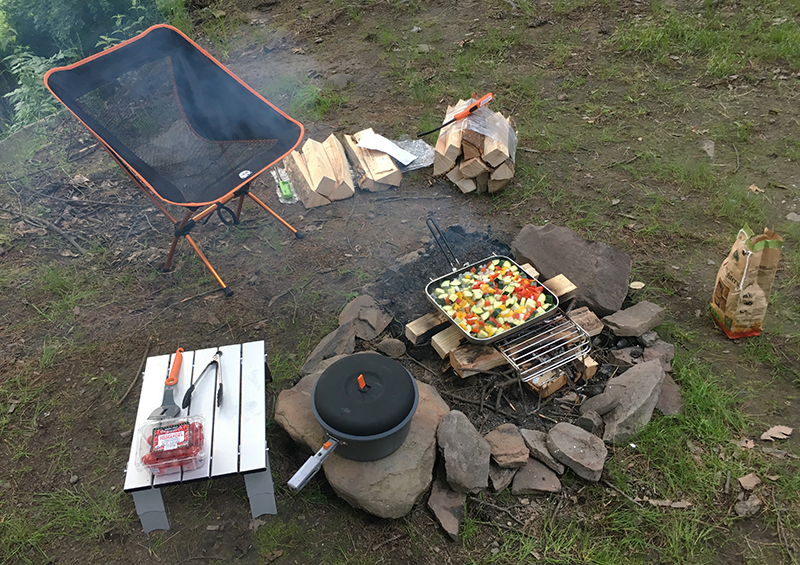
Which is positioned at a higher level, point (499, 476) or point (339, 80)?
point (339, 80)

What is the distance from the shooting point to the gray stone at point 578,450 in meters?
2.59

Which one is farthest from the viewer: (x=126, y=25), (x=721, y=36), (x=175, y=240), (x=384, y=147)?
(x=126, y=25)

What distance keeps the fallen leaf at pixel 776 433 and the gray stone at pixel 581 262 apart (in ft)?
3.36

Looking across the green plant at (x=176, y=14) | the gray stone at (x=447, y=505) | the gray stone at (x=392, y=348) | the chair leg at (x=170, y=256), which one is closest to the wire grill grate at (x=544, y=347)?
the gray stone at (x=392, y=348)

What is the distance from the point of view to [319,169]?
455 cm

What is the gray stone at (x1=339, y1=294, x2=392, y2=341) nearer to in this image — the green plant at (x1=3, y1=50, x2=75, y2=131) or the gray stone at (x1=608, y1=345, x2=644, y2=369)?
the gray stone at (x1=608, y1=345, x2=644, y2=369)

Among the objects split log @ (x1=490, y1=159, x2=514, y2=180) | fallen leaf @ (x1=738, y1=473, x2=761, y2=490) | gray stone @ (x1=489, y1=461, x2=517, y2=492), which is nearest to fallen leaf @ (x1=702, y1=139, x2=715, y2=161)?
split log @ (x1=490, y1=159, x2=514, y2=180)

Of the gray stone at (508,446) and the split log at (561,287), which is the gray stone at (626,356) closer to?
the split log at (561,287)

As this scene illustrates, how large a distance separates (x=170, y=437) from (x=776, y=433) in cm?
305

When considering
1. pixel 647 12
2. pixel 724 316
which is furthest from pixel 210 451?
pixel 647 12

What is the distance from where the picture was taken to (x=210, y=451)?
234 centimetres

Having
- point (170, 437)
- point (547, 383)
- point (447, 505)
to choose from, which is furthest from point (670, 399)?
point (170, 437)

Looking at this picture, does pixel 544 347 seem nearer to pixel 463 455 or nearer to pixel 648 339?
pixel 648 339

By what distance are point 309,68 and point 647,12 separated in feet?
14.4
